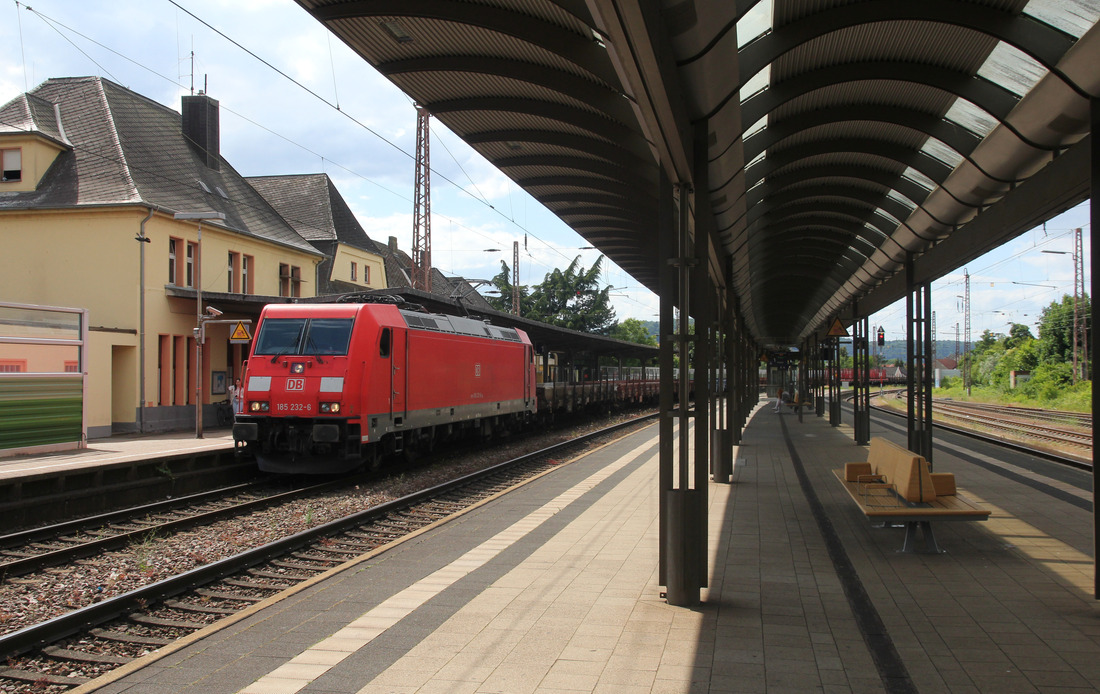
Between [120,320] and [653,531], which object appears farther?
[120,320]

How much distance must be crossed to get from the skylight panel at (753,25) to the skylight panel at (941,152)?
293cm

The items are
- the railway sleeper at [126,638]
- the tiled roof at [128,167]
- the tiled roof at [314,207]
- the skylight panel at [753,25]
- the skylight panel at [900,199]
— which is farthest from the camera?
the tiled roof at [314,207]

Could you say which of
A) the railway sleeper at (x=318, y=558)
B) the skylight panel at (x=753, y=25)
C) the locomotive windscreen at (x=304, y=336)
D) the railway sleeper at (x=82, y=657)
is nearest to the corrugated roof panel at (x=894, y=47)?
the skylight panel at (x=753, y=25)

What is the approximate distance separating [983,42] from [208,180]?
26807mm

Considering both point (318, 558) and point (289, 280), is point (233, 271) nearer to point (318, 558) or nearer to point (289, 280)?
point (289, 280)

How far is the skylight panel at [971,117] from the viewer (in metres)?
6.59

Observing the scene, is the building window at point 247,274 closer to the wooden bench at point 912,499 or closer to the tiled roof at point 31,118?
the tiled roof at point 31,118

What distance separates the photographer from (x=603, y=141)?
698cm

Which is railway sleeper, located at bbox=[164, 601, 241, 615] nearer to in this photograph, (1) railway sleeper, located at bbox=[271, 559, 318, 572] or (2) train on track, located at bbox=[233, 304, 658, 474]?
(1) railway sleeper, located at bbox=[271, 559, 318, 572]

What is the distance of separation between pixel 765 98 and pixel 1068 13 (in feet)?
6.66

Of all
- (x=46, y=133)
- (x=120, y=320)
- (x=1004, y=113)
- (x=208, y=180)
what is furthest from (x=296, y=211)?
(x=1004, y=113)

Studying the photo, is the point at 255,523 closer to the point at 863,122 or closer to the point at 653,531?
the point at 653,531

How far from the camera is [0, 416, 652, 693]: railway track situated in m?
5.02

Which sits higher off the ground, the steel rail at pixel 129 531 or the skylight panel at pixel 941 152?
the skylight panel at pixel 941 152
